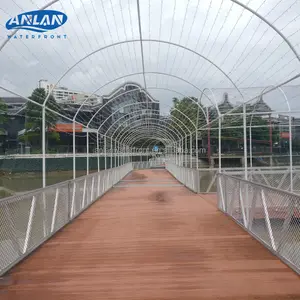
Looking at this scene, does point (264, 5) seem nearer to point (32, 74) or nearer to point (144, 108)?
point (32, 74)

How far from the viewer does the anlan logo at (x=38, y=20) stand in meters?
6.14

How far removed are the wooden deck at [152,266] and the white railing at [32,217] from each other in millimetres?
149

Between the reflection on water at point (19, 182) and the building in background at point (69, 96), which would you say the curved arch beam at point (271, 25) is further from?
the reflection on water at point (19, 182)

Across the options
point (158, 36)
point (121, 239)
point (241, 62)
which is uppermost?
point (158, 36)

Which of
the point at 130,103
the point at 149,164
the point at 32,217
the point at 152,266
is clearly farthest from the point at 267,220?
the point at 149,164

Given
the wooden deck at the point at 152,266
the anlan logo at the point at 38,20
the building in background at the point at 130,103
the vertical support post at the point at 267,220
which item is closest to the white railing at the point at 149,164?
the building in background at the point at 130,103

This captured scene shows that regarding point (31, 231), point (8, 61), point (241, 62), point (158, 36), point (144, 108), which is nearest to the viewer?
point (31, 231)

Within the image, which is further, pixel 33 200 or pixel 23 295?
pixel 33 200

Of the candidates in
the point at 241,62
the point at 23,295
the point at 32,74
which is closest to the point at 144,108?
the point at 241,62

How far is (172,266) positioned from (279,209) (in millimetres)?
1404

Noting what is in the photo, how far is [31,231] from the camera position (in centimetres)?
478

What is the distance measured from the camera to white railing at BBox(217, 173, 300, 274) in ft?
13.0

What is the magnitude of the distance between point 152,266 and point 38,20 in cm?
480

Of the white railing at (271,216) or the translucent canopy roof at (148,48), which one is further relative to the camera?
the translucent canopy roof at (148,48)
